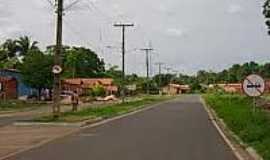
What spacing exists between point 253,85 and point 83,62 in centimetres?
14105

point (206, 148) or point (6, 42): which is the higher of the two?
point (6, 42)

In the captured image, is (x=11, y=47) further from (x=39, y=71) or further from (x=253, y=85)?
(x=253, y=85)

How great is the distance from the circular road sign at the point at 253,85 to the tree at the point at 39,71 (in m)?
61.8

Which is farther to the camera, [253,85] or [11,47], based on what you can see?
[11,47]

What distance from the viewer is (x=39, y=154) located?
17953 millimetres

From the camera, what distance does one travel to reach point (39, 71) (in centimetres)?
8712

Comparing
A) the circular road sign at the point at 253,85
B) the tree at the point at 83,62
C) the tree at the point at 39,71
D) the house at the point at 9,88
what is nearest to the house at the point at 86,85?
the tree at the point at 83,62

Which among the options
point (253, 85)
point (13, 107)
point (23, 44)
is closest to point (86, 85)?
point (23, 44)

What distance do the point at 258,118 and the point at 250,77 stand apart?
6224mm

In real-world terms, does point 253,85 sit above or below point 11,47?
below

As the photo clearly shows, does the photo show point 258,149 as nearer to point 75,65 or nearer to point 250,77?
point 250,77

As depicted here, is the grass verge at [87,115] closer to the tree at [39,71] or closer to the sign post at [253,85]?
the sign post at [253,85]

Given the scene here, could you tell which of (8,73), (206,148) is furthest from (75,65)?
(206,148)

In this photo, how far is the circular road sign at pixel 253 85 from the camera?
25438mm
